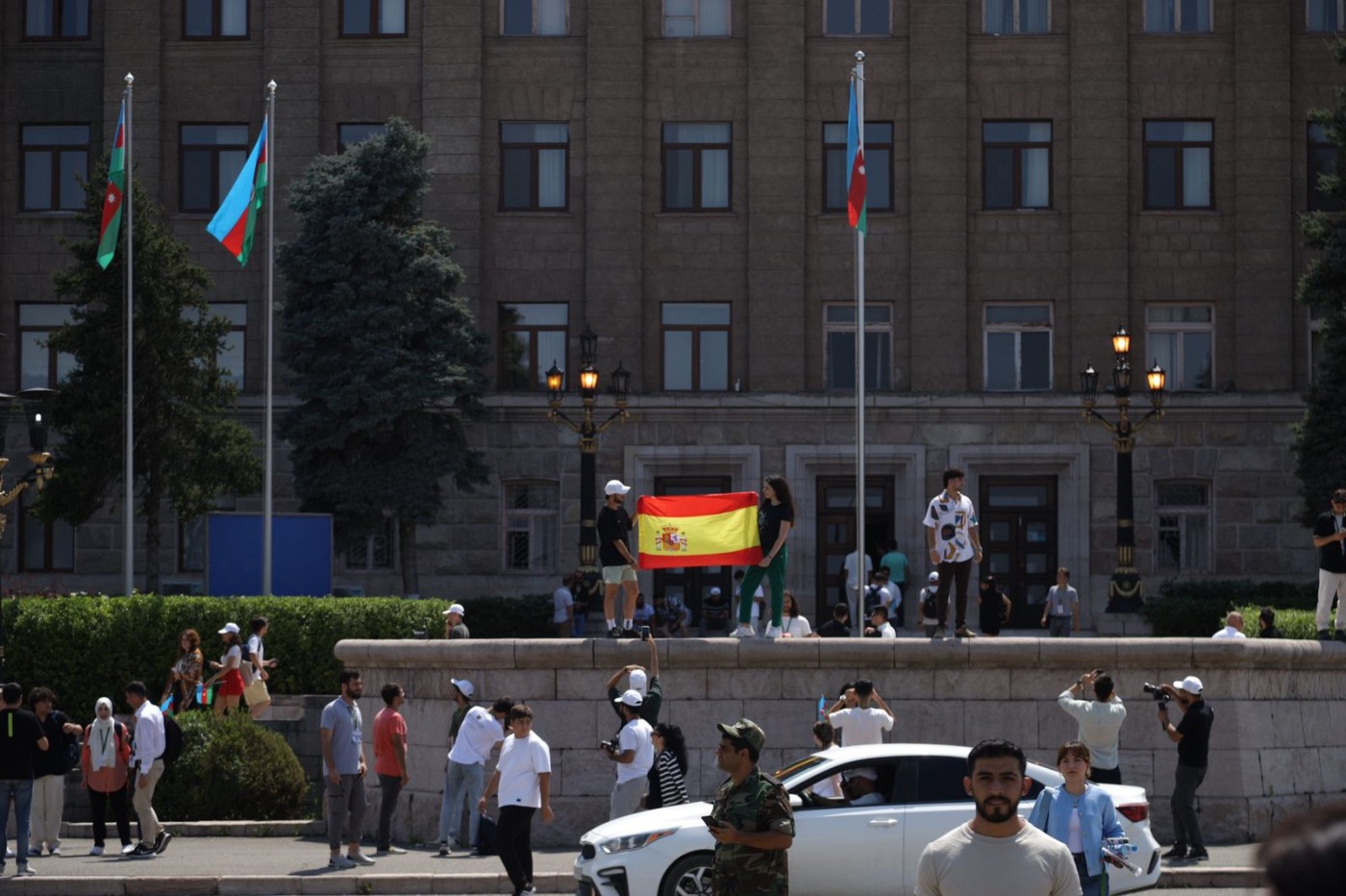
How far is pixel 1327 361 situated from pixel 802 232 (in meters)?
10.6

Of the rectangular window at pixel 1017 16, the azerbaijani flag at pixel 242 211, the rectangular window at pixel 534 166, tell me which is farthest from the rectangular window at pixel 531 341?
the rectangular window at pixel 1017 16

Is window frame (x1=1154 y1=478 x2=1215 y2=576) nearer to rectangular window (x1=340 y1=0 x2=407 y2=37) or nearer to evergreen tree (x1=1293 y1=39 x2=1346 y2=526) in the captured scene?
evergreen tree (x1=1293 y1=39 x2=1346 y2=526)

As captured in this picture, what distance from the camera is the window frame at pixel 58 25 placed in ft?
135

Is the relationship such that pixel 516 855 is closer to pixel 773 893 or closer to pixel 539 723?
pixel 539 723

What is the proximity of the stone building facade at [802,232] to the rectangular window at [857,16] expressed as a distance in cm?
6

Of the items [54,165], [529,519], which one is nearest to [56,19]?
[54,165]

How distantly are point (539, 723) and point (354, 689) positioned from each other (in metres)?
2.18

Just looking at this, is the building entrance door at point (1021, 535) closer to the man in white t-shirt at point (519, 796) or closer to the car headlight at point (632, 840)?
the man in white t-shirt at point (519, 796)

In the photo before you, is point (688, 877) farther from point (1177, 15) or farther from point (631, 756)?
point (1177, 15)

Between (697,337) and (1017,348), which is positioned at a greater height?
(697,337)

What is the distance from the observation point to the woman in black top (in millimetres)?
16125

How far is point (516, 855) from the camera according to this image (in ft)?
51.1

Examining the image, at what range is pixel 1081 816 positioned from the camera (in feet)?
34.1

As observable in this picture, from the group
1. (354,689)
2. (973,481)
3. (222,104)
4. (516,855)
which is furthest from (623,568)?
(222,104)
